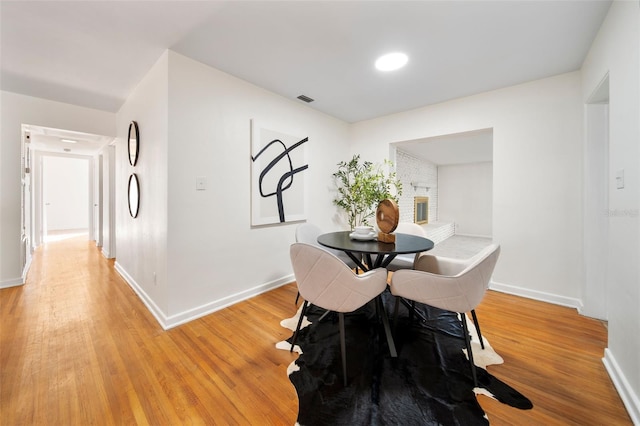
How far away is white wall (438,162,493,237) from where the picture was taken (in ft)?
23.5

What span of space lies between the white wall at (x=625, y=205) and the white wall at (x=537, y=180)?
0.95m

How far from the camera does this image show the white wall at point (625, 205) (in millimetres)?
1290

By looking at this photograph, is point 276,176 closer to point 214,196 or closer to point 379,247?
point 214,196

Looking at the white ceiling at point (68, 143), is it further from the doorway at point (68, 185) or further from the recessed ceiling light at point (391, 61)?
the recessed ceiling light at point (391, 61)

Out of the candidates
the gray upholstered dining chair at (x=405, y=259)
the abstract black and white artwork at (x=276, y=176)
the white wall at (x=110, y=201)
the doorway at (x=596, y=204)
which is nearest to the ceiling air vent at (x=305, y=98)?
the abstract black and white artwork at (x=276, y=176)

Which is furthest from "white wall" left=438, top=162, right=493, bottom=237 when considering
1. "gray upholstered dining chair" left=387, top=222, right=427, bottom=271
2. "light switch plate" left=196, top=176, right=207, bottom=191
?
"light switch plate" left=196, top=176, right=207, bottom=191

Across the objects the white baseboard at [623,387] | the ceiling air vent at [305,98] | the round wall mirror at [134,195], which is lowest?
the white baseboard at [623,387]

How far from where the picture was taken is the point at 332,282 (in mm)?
1476

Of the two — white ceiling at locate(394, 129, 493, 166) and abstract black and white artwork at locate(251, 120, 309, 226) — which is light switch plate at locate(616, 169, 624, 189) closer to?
abstract black and white artwork at locate(251, 120, 309, 226)

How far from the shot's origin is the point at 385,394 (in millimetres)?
1370

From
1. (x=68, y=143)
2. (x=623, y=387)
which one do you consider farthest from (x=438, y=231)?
(x=68, y=143)

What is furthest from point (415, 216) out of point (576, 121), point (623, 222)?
point (623, 222)

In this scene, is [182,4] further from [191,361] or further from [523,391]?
[523,391]

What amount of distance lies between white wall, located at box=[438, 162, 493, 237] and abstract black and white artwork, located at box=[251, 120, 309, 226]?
6243 millimetres
